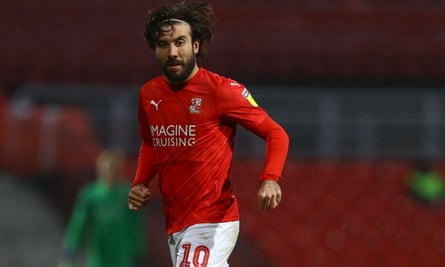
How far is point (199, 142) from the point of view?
403 centimetres

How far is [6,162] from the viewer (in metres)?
10.6

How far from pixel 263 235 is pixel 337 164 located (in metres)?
1.47

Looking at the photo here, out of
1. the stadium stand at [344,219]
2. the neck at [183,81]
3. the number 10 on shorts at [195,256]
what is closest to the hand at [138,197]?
the number 10 on shorts at [195,256]

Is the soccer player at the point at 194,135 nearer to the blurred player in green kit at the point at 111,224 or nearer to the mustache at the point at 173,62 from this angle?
the mustache at the point at 173,62

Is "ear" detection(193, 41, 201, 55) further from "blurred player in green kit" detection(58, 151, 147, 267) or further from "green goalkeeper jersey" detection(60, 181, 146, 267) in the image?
"green goalkeeper jersey" detection(60, 181, 146, 267)

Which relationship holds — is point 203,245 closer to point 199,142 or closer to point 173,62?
point 199,142

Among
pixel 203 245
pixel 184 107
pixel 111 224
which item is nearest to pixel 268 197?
pixel 203 245

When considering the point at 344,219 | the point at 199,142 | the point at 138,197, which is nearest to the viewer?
the point at 199,142

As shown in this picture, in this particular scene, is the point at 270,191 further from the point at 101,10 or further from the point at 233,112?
the point at 101,10

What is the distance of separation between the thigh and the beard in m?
0.67

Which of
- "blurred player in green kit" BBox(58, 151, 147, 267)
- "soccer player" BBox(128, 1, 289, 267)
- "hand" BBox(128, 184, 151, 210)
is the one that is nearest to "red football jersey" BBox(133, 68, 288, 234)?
"soccer player" BBox(128, 1, 289, 267)

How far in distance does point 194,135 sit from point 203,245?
0.50 m

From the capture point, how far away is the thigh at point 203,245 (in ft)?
12.9

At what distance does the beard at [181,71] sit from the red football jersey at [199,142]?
0.05 m
